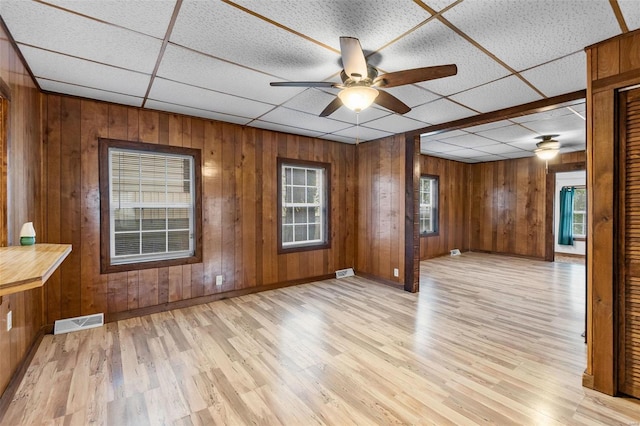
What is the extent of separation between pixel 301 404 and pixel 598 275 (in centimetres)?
232

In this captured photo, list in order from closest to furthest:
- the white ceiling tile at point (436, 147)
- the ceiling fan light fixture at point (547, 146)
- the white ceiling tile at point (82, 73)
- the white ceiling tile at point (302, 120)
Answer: the white ceiling tile at point (82, 73)
the white ceiling tile at point (302, 120)
the ceiling fan light fixture at point (547, 146)
the white ceiling tile at point (436, 147)

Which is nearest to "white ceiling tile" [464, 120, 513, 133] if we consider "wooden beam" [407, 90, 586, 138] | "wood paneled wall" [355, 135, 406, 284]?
"wooden beam" [407, 90, 586, 138]

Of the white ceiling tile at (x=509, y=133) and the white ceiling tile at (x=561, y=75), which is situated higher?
the white ceiling tile at (x=509, y=133)

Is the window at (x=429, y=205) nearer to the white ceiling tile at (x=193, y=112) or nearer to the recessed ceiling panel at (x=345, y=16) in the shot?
the white ceiling tile at (x=193, y=112)

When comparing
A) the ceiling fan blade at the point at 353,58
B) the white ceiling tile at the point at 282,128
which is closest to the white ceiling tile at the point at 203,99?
the white ceiling tile at the point at 282,128

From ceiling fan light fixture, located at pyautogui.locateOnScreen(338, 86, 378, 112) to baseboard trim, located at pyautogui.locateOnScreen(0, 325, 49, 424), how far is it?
312 centimetres

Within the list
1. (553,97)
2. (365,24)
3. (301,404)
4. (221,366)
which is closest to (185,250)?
(221,366)

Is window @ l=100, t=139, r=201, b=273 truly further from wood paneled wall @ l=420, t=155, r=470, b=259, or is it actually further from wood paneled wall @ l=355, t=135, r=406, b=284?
wood paneled wall @ l=420, t=155, r=470, b=259

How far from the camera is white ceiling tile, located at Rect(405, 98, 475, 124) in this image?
336 cm

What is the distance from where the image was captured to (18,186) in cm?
234

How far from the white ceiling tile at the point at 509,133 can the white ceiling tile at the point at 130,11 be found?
4.64 meters

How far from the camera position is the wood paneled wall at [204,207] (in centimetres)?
315

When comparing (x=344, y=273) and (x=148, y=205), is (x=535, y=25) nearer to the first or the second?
(x=148, y=205)

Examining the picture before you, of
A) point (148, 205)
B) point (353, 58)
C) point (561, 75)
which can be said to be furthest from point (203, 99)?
point (561, 75)
